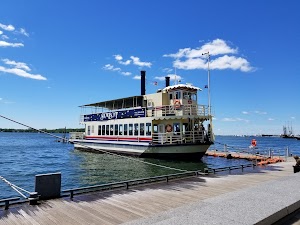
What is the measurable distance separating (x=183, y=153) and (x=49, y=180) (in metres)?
17.2

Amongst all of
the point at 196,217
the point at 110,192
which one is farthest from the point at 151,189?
the point at 196,217

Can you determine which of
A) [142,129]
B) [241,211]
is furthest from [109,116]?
[241,211]

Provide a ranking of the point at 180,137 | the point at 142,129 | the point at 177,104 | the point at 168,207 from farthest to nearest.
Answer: the point at 142,129, the point at 177,104, the point at 180,137, the point at 168,207

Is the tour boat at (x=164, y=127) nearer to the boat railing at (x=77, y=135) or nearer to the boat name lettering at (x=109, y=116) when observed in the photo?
the boat name lettering at (x=109, y=116)

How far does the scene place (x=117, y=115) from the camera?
32125 millimetres

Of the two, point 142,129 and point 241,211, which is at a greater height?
point 142,129

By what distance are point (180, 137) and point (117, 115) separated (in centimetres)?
993

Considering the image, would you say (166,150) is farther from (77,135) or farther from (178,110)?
(77,135)

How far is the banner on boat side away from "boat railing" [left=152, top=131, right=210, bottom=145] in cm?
340

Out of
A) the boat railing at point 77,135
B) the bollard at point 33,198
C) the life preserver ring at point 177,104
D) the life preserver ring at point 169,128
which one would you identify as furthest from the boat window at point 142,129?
the bollard at point 33,198

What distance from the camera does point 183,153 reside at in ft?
81.0

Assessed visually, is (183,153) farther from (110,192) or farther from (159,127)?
(110,192)

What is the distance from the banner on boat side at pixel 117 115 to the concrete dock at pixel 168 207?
18.5 metres

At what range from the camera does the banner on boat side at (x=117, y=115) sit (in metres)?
28.7
